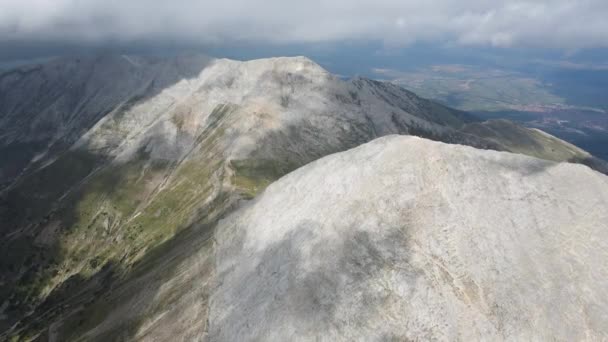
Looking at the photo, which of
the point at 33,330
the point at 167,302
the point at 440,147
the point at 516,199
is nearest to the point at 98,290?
the point at 33,330

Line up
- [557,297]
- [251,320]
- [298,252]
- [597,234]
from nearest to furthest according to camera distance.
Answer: [557,297] → [597,234] → [251,320] → [298,252]

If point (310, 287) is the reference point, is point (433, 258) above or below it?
above

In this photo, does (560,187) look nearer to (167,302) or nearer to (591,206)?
(591,206)

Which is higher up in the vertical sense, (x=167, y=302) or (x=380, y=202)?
(x=380, y=202)

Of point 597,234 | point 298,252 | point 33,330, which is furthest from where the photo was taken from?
point 33,330

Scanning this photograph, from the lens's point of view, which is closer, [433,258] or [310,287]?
[433,258]

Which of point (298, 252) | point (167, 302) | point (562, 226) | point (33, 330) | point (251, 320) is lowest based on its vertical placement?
point (33, 330)

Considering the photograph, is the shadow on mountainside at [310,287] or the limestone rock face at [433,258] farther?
the shadow on mountainside at [310,287]

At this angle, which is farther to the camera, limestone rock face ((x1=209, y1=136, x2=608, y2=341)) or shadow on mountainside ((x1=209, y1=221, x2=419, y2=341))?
shadow on mountainside ((x1=209, y1=221, x2=419, y2=341))
